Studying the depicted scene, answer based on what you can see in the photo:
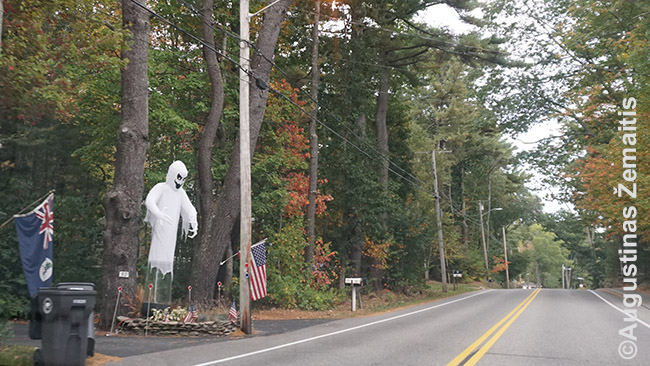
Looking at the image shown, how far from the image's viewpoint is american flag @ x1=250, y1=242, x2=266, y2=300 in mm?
13688

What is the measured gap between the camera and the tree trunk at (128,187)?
12.5 metres

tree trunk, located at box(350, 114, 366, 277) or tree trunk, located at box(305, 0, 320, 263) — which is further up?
tree trunk, located at box(305, 0, 320, 263)

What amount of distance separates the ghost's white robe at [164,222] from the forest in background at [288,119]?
0.49m

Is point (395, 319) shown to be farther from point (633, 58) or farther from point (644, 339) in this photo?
point (633, 58)

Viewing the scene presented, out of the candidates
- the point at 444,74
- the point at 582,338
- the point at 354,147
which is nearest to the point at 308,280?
the point at 354,147

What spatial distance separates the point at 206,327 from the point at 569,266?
4518 inches

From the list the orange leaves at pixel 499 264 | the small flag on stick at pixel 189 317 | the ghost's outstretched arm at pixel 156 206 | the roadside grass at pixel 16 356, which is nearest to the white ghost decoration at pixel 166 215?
the ghost's outstretched arm at pixel 156 206

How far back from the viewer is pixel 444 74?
53188 millimetres

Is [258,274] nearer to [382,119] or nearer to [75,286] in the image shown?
[75,286]

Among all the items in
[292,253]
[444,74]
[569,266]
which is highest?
[444,74]

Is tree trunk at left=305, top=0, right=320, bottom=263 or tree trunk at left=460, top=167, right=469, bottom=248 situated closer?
tree trunk at left=305, top=0, right=320, bottom=263

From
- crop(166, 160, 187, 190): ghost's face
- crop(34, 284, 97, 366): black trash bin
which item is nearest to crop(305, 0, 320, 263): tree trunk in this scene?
crop(166, 160, 187, 190): ghost's face

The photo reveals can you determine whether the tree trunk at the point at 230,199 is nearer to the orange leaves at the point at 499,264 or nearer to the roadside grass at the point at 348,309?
the roadside grass at the point at 348,309

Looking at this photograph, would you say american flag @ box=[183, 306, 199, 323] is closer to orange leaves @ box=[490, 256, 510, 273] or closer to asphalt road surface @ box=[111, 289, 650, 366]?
asphalt road surface @ box=[111, 289, 650, 366]
